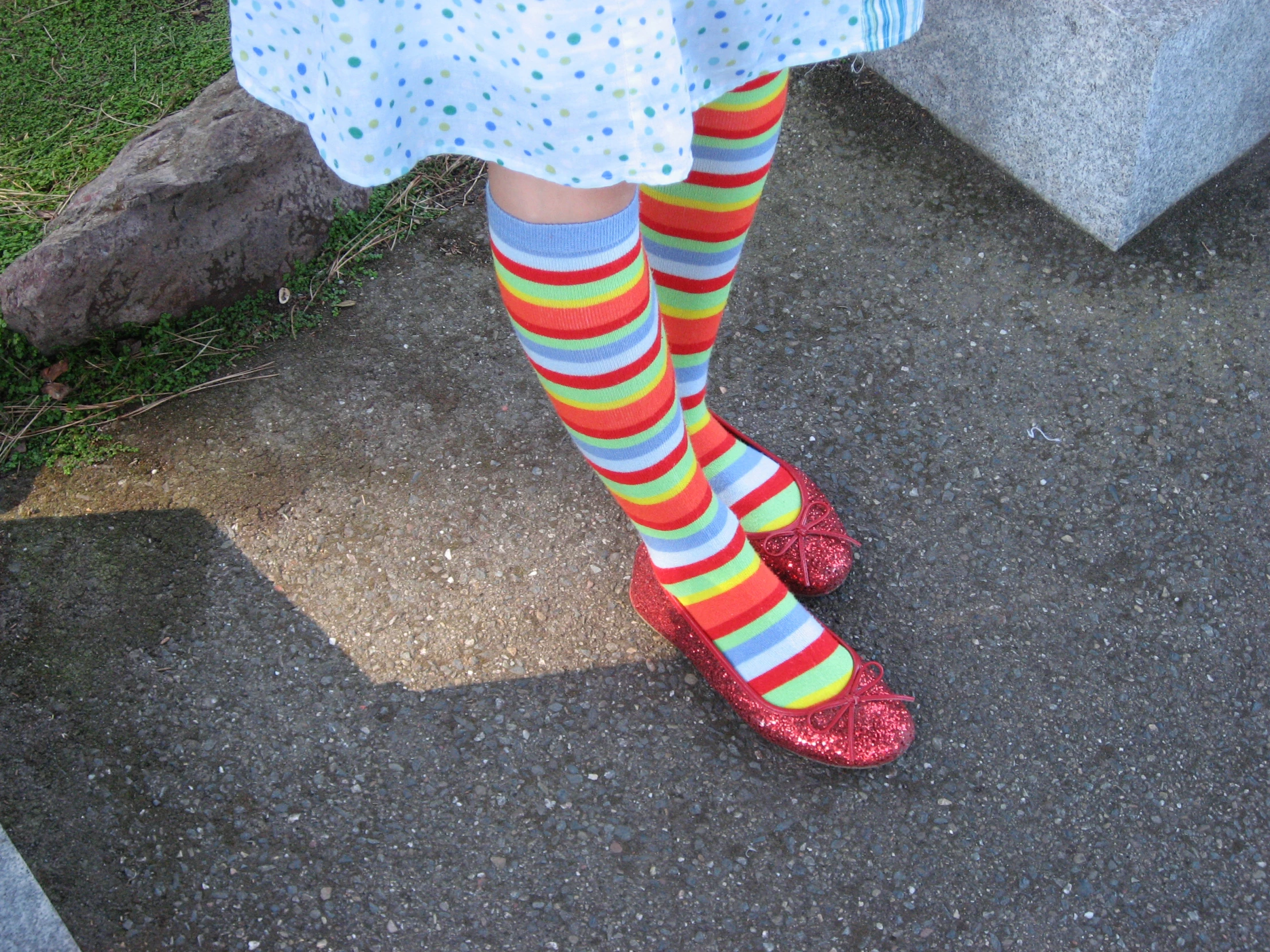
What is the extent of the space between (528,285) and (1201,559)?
1090mm

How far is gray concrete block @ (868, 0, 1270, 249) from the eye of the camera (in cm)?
151

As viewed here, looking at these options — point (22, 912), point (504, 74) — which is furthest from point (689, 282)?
point (22, 912)

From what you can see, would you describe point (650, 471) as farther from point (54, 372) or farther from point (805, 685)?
point (54, 372)

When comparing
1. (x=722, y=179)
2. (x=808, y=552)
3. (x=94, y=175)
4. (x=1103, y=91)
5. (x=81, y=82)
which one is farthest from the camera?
(x=81, y=82)

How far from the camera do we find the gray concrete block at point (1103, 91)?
4.97 feet

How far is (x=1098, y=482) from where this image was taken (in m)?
1.48

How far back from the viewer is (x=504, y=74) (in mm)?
685

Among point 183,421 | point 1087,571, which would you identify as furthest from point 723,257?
point 183,421

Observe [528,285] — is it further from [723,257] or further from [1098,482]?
[1098,482]

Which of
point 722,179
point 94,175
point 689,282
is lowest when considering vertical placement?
point 94,175

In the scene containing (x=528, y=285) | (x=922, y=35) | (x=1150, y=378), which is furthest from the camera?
(x=922, y=35)

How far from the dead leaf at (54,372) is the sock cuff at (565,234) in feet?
3.76

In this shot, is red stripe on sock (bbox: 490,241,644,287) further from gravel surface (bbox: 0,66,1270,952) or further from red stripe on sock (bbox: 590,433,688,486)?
gravel surface (bbox: 0,66,1270,952)

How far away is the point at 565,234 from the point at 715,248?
0.34m
